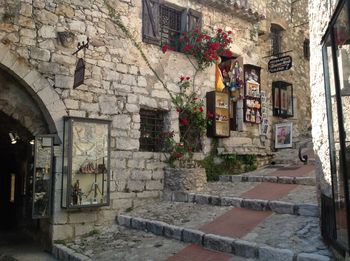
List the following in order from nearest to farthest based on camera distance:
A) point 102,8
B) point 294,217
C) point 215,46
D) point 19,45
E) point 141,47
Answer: point 294,217
point 19,45
point 102,8
point 141,47
point 215,46

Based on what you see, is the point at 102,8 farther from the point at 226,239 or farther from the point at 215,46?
the point at 226,239

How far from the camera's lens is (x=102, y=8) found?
7.02m

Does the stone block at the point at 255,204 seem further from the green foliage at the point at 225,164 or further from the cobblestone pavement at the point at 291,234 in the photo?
the green foliage at the point at 225,164

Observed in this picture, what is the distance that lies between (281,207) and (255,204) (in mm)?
483

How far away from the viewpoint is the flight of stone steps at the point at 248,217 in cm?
405

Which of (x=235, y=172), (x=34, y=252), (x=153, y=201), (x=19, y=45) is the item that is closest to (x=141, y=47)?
(x=19, y=45)

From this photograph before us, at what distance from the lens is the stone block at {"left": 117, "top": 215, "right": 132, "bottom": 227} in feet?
21.0

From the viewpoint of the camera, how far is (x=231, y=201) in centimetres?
597

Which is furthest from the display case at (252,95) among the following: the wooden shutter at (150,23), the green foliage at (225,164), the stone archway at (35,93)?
the stone archway at (35,93)

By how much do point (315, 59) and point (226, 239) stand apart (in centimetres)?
247

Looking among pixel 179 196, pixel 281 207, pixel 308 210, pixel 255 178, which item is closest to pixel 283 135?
pixel 255 178

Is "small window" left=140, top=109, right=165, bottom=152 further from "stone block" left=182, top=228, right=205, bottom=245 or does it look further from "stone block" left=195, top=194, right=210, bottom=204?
"stone block" left=182, top=228, right=205, bottom=245

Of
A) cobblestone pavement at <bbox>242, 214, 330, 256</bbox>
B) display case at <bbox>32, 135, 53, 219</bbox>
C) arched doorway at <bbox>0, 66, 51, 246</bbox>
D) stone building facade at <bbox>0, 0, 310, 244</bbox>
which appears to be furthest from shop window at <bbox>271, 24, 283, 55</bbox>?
display case at <bbox>32, 135, 53, 219</bbox>

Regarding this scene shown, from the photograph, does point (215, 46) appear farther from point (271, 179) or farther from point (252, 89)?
point (271, 179)
